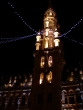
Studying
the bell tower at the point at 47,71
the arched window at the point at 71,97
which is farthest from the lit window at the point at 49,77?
the arched window at the point at 71,97

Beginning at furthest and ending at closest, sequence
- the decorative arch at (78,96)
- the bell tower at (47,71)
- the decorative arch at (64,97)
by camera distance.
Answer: the decorative arch at (64,97)
the decorative arch at (78,96)
the bell tower at (47,71)

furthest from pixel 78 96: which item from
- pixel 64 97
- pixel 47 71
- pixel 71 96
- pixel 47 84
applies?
pixel 47 71

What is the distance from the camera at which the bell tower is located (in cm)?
2839

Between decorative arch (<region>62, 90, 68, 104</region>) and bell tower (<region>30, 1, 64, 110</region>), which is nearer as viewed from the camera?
bell tower (<region>30, 1, 64, 110</region>)

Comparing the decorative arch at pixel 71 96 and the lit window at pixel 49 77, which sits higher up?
the lit window at pixel 49 77

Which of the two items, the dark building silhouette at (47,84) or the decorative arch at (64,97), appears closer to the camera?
the dark building silhouette at (47,84)

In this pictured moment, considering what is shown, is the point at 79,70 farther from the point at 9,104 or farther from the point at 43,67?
the point at 9,104

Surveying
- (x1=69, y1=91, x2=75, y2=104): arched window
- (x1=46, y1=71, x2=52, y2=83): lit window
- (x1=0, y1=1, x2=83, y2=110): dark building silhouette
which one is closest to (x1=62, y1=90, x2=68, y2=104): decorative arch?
(x1=0, y1=1, x2=83, y2=110): dark building silhouette

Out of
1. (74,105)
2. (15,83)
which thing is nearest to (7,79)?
(15,83)

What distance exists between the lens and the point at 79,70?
37312mm

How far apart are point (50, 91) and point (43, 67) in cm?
544

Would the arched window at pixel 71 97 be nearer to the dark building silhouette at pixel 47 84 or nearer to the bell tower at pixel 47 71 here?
the dark building silhouette at pixel 47 84

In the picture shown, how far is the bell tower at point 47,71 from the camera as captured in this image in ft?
93.1

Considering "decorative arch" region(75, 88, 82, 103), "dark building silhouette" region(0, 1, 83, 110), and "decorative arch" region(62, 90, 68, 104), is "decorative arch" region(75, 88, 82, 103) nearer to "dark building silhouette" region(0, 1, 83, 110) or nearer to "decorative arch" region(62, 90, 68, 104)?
"dark building silhouette" region(0, 1, 83, 110)
